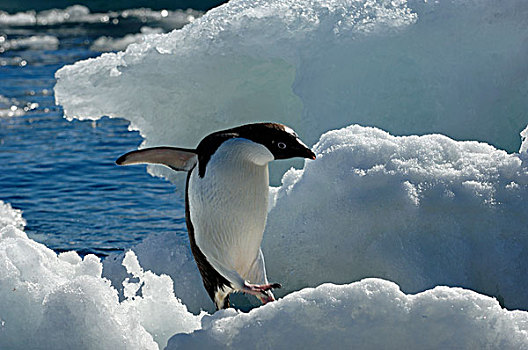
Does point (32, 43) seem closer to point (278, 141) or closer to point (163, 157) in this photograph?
point (163, 157)

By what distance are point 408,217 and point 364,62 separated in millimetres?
1147

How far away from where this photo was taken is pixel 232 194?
2.73 metres

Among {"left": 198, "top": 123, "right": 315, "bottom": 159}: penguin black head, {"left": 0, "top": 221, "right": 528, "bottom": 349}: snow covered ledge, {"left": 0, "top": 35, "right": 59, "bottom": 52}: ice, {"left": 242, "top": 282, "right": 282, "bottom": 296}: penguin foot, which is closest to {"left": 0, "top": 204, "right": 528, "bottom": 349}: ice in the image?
{"left": 0, "top": 221, "right": 528, "bottom": 349}: snow covered ledge

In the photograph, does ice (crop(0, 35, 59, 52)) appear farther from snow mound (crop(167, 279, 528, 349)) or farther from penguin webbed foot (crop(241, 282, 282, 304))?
snow mound (crop(167, 279, 528, 349))

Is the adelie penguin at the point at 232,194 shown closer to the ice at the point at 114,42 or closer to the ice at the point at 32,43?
the ice at the point at 114,42

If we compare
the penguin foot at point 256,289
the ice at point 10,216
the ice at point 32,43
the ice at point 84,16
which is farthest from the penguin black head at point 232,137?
the ice at point 84,16

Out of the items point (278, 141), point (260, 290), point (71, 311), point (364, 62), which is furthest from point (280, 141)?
point (364, 62)

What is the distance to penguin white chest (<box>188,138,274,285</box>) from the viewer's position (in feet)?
8.89

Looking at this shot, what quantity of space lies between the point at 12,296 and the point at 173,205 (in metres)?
3.16

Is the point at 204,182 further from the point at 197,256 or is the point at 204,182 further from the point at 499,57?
the point at 499,57

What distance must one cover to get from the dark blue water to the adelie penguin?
6.01 ft

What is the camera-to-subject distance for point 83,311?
2.38 meters

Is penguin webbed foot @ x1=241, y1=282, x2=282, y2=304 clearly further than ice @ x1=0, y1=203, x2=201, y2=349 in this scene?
Yes

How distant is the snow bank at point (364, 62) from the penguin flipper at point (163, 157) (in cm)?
125
